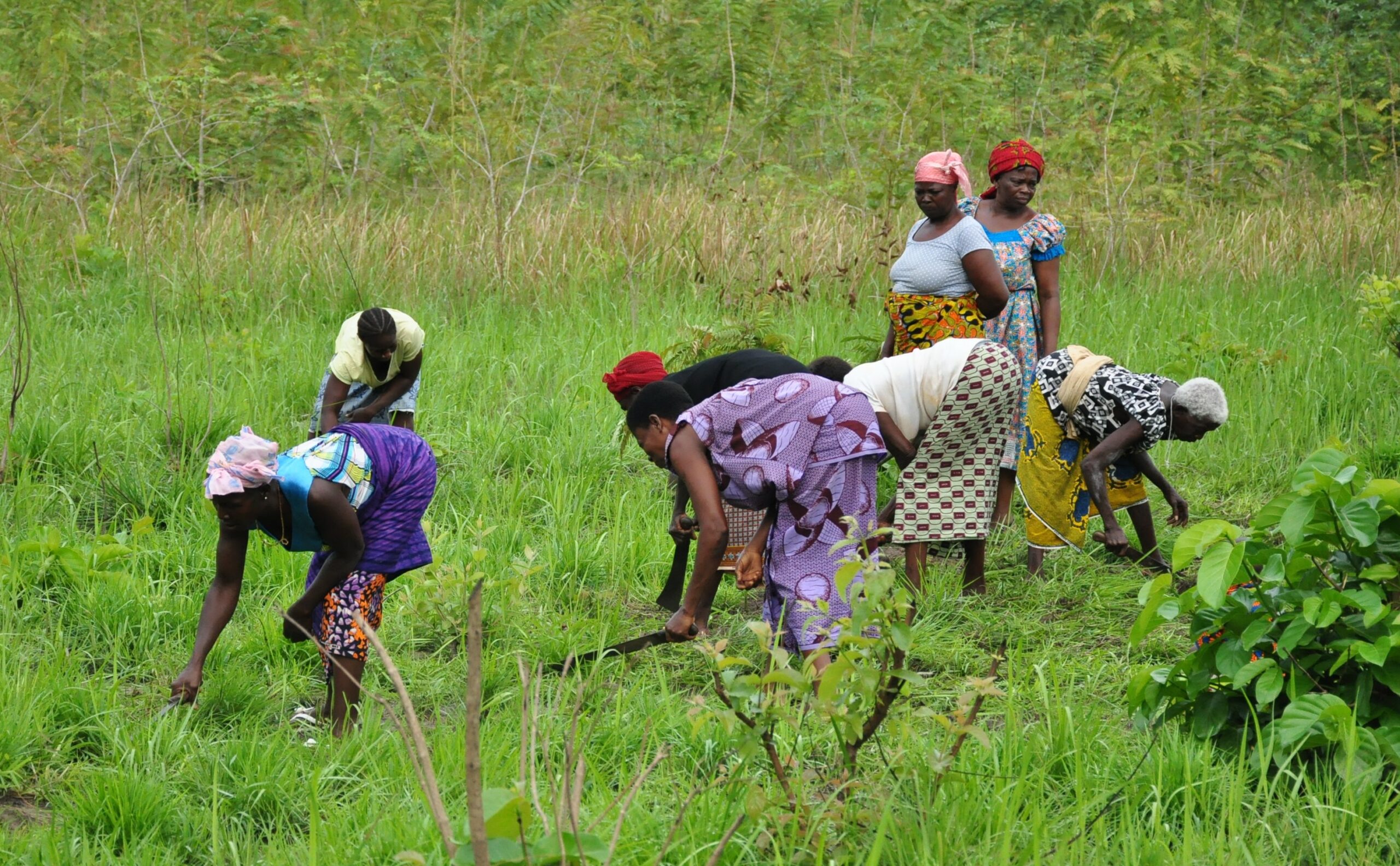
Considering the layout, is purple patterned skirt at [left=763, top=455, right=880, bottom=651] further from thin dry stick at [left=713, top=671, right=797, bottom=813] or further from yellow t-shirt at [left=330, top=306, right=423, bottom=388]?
yellow t-shirt at [left=330, top=306, right=423, bottom=388]

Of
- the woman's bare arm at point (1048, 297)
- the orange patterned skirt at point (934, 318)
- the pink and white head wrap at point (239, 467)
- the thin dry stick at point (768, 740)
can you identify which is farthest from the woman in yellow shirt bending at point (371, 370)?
the thin dry stick at point (768, 740)

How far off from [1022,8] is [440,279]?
7648 mm

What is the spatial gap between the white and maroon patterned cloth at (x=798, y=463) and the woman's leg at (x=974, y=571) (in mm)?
1259

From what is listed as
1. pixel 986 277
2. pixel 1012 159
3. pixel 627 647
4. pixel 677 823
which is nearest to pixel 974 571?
pixel 986 277

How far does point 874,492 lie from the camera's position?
13.2ft

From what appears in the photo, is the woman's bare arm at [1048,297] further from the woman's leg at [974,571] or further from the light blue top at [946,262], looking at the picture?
the woman's leg at [974,571]

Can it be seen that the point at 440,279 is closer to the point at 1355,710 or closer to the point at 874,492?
the point at 874,492

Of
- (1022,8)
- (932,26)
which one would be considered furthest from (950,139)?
(1022,8)

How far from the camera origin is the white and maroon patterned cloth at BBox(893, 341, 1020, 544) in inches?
192

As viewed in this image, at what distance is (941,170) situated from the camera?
516 centimetres

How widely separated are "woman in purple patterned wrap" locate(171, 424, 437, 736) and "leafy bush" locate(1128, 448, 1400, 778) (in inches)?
83.9

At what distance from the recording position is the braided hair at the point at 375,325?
5.20 meters

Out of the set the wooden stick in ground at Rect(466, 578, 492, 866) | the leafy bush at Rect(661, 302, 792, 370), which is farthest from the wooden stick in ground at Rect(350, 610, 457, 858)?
the leafy bush at Rect(661, 302, 792, 370)

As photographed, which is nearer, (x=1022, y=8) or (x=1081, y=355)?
(x=1081, y=355)
